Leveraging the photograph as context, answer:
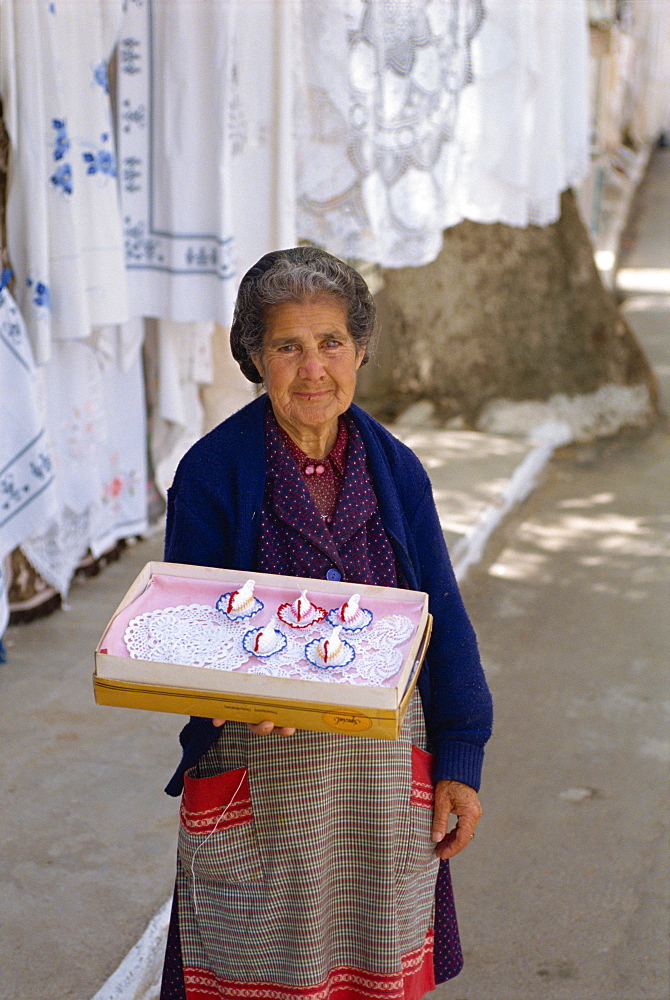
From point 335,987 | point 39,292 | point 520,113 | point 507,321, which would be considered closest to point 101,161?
point 39,292

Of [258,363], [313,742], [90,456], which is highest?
[258,363]

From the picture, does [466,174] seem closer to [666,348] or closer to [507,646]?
[507,646]

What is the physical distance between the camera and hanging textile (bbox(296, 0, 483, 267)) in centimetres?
366

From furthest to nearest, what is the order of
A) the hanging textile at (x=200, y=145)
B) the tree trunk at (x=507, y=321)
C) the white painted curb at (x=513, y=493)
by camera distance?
the tree trunk at (x=507, y=321), the white painted curb at (x=513, y=493), the hanging textile at (x=200, y=145)

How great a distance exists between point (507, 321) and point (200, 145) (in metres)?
3.47

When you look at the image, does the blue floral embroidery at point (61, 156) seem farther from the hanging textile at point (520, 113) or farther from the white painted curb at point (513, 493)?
the white painted curb at point (513, 493)

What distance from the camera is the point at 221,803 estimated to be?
1.68 metres

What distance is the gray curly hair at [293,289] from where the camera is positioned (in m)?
1.63

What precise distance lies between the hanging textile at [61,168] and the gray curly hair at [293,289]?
1.76 m

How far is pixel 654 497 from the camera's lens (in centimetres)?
584

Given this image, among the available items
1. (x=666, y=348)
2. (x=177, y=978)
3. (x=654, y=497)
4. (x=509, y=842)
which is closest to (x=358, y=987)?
(x=177, y=978)

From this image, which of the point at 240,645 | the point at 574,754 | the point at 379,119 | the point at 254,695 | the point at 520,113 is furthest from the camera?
the point at 520,113

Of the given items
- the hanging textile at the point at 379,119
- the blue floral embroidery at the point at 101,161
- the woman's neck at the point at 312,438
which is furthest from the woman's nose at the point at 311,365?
the hanging textile at the point at 379,119

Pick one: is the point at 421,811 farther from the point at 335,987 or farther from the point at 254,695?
the point at 254,695
